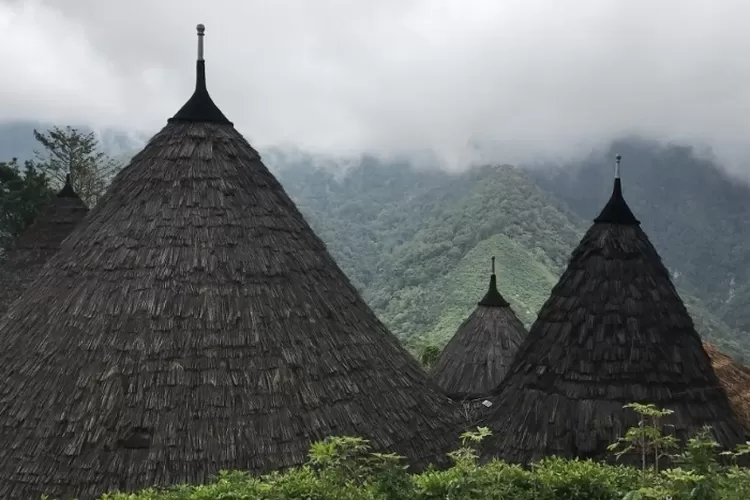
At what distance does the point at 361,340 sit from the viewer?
6.85 meters

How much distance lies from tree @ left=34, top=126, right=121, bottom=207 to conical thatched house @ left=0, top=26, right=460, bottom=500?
24873 millimetres

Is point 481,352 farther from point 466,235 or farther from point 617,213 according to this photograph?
point 466,235

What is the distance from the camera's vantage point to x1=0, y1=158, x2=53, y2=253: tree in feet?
75.7

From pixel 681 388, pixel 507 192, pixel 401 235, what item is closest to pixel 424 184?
pixel 401 235

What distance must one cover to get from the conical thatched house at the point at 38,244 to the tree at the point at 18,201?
10.8 m

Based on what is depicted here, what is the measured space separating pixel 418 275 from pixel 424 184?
27283mm

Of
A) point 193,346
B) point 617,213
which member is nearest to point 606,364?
point 617,213

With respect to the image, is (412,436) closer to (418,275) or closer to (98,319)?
(98,319)

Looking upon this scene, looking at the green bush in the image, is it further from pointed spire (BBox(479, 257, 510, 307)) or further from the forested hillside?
the forested hillside

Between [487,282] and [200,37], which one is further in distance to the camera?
[487,282]

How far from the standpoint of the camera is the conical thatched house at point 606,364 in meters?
7.20

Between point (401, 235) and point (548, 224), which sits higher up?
point (401, 235)

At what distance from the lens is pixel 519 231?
40469 mm

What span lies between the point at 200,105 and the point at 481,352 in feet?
26.5
